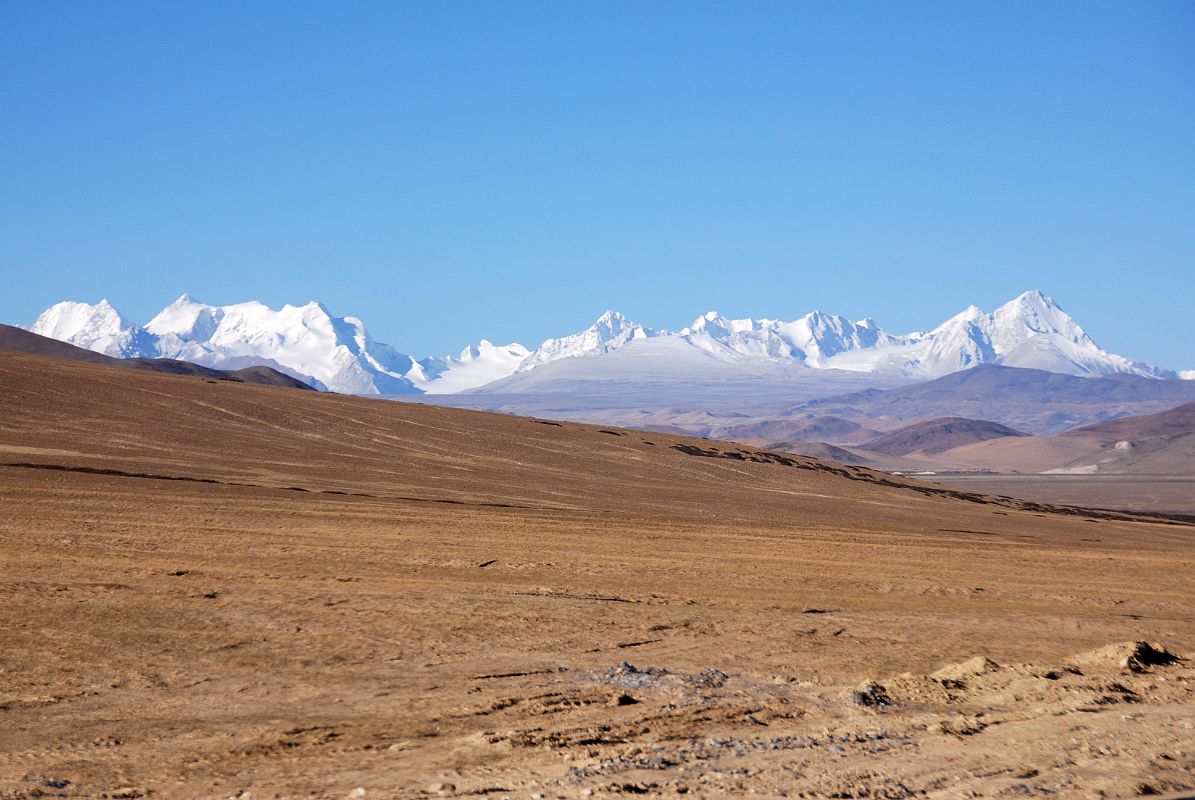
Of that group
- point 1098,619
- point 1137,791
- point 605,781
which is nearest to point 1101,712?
point 1137,791

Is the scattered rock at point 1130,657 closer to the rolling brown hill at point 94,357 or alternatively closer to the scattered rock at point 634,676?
the scattered rock at point 634,676

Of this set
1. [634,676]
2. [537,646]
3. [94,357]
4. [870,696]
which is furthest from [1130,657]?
[94,357]

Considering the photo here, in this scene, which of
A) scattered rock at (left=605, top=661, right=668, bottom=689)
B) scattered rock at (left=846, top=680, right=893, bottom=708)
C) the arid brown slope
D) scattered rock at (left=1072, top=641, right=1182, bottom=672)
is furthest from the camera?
scattered rock at (left=1072, top=641, right=1182, bottom=672)

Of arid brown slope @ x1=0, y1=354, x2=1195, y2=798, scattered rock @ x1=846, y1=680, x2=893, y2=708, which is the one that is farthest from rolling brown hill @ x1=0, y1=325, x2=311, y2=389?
scattered rock @ x1=846, y1=680, x2=893, y2=708

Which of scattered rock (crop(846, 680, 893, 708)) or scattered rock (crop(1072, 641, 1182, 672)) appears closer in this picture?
scattered rock (crop(846, 680, 893, 708))

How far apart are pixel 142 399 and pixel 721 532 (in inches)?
1008

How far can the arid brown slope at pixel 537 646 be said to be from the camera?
8.96m

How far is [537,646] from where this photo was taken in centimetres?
1392

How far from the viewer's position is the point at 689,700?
11391 millimetres

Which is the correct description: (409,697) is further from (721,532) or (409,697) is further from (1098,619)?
(721,532)

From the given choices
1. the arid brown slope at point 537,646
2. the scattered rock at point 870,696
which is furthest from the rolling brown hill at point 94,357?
the scattered rock at point 870,696

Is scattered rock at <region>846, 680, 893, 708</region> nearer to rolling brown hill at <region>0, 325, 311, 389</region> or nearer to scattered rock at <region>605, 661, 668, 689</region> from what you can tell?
scattered rock at <region>605, 661, 668, 689</region>

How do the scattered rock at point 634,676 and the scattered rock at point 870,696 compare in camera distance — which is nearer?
the scattered rock at point 870,696

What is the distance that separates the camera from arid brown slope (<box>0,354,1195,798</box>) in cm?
896
